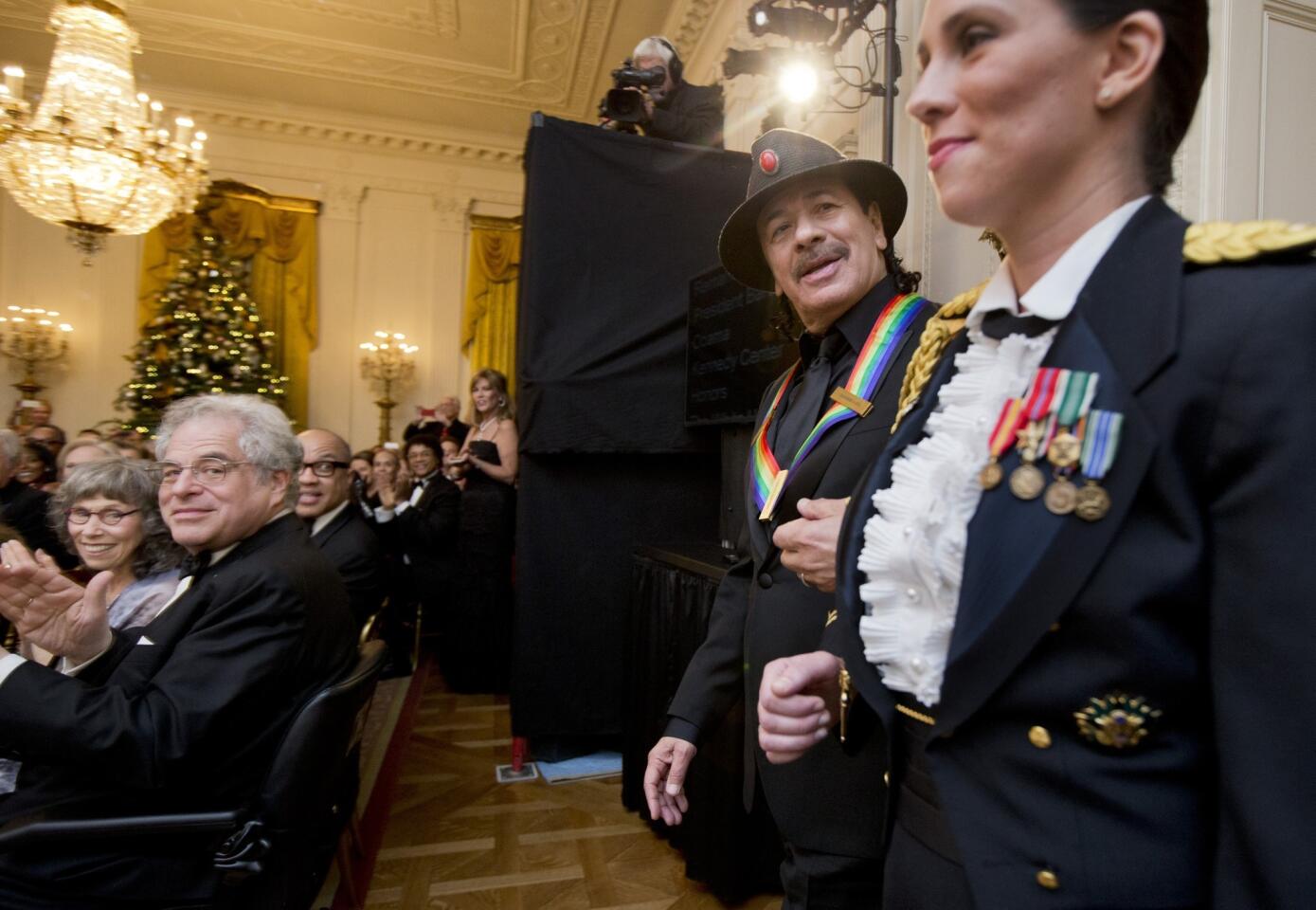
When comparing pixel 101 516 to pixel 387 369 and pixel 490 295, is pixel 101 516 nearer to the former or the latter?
pixel 387 369

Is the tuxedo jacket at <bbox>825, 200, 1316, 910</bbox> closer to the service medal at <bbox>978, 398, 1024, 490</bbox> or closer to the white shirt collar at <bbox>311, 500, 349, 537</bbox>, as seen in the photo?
the service medal at <bbox>978, 398, 1024, 490</bbox>

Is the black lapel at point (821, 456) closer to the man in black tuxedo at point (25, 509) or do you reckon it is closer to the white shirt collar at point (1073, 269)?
the white shirt collar at point (1073, 269)

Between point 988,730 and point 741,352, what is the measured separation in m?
2.14

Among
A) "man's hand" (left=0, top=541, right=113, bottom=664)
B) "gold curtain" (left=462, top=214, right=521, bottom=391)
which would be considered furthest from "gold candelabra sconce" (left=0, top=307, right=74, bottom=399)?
"man's hand" (left=0, top=541, right=113, bottom=664)

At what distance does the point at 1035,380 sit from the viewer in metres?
0.58

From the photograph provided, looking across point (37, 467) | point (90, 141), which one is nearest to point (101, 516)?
point (37, 467)

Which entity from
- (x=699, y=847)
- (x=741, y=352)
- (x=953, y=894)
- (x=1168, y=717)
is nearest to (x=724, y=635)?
(x=953, y=894)

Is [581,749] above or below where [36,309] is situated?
below

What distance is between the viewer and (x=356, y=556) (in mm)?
2988

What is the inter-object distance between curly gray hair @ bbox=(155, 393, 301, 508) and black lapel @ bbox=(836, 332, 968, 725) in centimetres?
159

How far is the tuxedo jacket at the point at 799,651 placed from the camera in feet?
3.51

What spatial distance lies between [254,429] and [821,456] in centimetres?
145

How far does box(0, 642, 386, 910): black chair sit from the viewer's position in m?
1.33

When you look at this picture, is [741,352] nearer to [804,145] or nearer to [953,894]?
[804,145]
